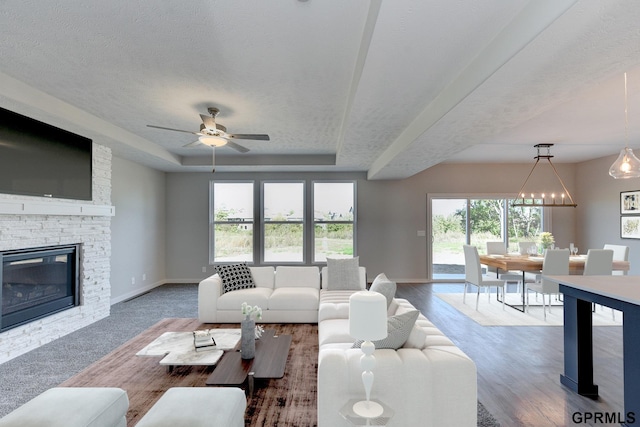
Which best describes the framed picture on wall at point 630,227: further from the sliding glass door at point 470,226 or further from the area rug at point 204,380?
the area rug at point 204,380

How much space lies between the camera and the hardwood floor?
2.43 m

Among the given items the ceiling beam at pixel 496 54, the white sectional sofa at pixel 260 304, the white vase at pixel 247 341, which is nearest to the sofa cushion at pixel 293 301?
A: the white sectional sofa at pixel 260 304

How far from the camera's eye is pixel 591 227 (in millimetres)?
7098

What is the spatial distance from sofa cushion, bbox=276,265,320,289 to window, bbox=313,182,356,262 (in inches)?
104

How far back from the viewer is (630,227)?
6.15m

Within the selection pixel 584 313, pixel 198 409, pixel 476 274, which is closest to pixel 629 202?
pixel 476 274

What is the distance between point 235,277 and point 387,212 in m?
4.13

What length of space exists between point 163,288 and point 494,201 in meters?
7.62

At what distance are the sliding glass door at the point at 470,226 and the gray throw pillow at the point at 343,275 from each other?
345 centimetres

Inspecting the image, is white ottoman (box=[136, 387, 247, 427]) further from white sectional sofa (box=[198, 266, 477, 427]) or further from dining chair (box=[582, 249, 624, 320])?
dining chair (box=[582, 249, 624, 320])

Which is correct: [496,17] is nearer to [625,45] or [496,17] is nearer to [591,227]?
[625,45]

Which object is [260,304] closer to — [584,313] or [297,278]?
[297,278]

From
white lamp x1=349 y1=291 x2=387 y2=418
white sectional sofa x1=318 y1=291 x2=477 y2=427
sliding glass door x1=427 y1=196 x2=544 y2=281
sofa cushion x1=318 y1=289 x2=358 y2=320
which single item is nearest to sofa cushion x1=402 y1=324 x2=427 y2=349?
white sectional sofa x1=318 y1=291 x2=477 y2=427

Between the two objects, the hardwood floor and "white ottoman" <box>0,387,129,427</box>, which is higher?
"white ottoman" <box>0,387,129,427</box>
